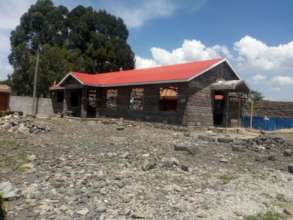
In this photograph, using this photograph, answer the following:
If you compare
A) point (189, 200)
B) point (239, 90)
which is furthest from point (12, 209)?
point (239, 90)

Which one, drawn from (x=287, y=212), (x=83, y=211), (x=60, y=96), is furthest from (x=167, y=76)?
(x=83, y=211)

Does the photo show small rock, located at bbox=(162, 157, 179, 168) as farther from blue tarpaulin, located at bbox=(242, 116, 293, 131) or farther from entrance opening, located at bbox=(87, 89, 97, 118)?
entrance opening, located at bbox=(87, 89, 97, 118)

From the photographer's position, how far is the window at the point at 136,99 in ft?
73.5

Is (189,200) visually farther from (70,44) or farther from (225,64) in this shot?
(70,44)

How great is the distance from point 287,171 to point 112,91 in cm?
1762

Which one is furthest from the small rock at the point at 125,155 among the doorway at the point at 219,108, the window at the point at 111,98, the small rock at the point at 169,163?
the window at the point at 111,98

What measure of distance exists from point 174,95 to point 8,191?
58.9ft

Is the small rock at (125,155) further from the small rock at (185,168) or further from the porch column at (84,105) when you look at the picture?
the porch column at (84,105)

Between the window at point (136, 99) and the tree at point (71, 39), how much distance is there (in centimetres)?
1855

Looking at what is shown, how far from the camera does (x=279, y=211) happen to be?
5.75 meters

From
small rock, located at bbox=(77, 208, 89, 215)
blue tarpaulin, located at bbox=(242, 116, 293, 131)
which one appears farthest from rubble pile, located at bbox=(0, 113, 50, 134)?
blue tarpaulin, located at bbox=(242, 116, 293, 131)

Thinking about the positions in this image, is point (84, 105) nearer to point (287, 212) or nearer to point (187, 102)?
point (187, 102)

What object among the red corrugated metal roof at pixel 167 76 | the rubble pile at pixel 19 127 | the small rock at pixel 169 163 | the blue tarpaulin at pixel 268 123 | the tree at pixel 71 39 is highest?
the tree at pixel 71 39

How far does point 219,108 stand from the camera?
22125mm
